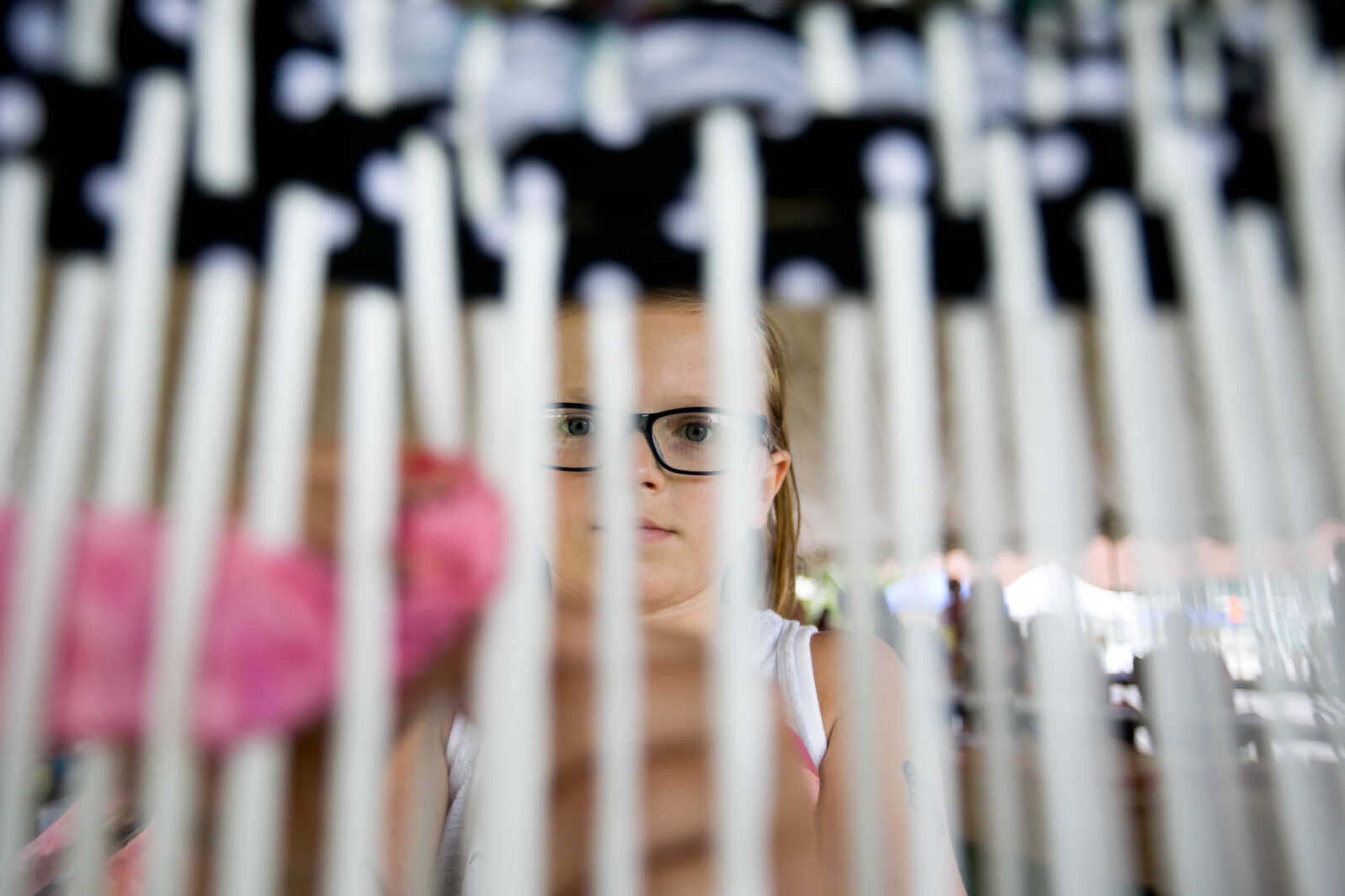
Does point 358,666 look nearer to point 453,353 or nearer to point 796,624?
point 453,353

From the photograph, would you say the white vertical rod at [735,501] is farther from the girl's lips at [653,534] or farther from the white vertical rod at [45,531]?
the white vertical rod at [45,531]

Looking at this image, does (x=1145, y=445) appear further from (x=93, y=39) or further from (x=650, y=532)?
(x=93, y=39)

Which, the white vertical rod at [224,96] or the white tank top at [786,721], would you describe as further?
the white tank top at [786,721]

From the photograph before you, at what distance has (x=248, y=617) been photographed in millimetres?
210

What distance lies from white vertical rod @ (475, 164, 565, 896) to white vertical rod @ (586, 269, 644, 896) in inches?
0.7

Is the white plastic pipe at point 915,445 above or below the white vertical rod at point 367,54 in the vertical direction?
below

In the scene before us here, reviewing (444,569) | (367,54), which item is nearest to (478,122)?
(367,54)

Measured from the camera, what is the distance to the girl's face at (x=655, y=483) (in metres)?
0.28

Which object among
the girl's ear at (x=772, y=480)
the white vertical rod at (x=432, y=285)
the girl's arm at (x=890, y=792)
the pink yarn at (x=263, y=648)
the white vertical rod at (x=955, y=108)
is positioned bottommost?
the girl's arm at (x=890, y=792)

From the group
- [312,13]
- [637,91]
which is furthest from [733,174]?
[312,13]

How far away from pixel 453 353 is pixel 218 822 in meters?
0.15

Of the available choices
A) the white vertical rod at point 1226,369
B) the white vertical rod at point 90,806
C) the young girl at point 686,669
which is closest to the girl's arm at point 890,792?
the young girl at point 686,669

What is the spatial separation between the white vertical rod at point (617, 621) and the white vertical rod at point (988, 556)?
11 cm

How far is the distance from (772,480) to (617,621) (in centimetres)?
13
